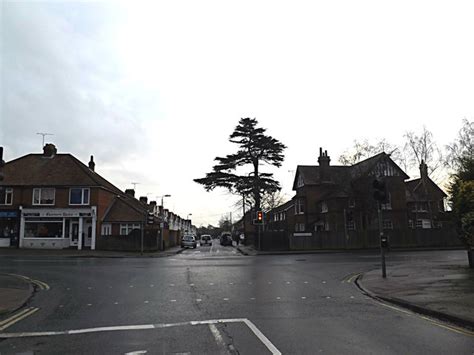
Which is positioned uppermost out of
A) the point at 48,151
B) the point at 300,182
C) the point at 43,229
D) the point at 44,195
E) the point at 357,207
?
the point at 48,151

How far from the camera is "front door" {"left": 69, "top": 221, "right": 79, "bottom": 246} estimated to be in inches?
1572

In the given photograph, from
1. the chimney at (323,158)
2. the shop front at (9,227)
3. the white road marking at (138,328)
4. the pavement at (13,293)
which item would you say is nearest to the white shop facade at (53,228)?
the shop front at (9,227)

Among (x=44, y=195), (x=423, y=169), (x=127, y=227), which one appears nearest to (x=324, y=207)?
(x=423, y=169)

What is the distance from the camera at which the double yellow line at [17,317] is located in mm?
8805

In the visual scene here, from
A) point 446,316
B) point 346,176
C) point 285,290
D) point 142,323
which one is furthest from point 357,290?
point 346,176

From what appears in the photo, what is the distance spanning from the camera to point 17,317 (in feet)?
31.7

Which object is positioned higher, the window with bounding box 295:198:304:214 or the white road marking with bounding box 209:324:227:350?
the window with bounding box 295:198:304:214

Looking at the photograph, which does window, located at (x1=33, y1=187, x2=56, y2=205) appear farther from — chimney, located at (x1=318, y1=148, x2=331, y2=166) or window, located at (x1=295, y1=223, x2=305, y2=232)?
chimney, located at (x1=318, y1=148, x2=331, y2=166)

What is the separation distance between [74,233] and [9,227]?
5813 mm

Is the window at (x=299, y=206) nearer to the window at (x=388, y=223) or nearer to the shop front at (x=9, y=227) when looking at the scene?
the window at (x=388, y=223)

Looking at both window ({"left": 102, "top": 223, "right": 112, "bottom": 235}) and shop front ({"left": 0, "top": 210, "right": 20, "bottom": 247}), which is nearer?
shop front ({"left": 0, "top": 210, "right": 20, "bottom": 247})

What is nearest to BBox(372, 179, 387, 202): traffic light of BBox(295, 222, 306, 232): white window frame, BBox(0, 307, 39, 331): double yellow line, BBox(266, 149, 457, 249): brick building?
BBox(0, 307, 39, 331): double yellow line

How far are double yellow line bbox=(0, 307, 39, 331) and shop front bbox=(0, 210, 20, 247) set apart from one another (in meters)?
32.3

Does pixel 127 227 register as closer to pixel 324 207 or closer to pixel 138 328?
pixel 324 207
